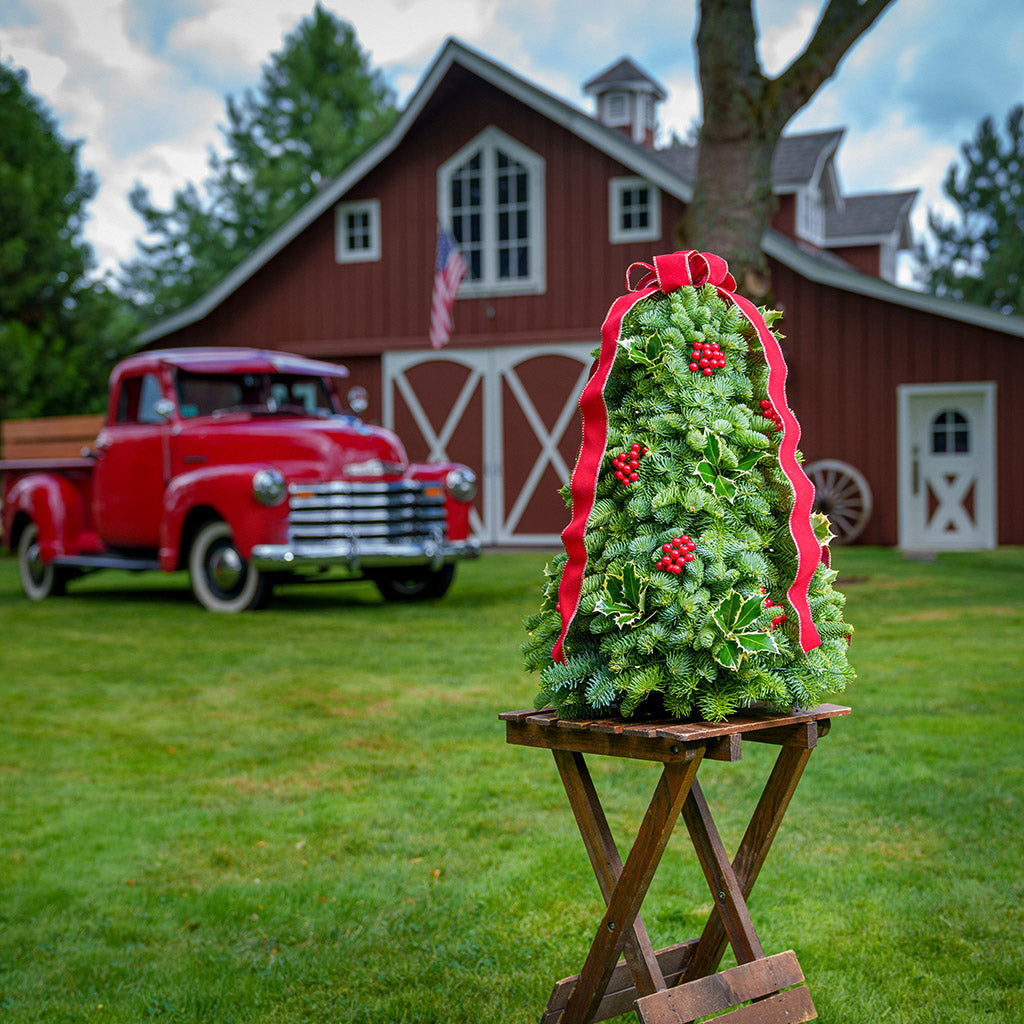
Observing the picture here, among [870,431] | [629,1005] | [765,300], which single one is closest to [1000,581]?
[765,300]

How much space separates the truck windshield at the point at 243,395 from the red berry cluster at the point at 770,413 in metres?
9.10

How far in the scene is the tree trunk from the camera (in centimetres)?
1116

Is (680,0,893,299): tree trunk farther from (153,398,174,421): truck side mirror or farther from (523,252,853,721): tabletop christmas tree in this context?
(523,252,853,721): tabletop christmas tree

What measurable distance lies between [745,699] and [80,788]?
138 inches

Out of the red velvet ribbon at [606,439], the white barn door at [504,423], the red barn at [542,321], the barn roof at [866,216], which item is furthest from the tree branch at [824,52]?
the barn roof at [866,216]

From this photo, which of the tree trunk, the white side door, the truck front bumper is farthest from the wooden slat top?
the white side door

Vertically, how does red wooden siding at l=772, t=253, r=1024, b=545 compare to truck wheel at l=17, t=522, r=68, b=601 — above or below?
above

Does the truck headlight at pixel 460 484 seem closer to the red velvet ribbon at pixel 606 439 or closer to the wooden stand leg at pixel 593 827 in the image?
the red velvet ribbon at pixel 606 439

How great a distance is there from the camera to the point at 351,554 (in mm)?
10344

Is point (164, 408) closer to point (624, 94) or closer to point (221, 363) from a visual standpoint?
point (221, 363)

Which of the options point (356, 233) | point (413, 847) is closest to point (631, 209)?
point (356, 233)

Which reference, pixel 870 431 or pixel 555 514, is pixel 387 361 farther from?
pixel 870 431

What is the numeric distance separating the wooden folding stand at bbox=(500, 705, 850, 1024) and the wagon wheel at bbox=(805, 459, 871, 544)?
1366 cm

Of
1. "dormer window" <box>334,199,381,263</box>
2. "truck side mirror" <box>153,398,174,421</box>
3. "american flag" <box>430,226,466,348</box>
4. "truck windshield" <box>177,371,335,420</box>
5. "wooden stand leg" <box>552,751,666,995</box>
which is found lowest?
"wooden stand leg" <box>552,751,666,995</box>
